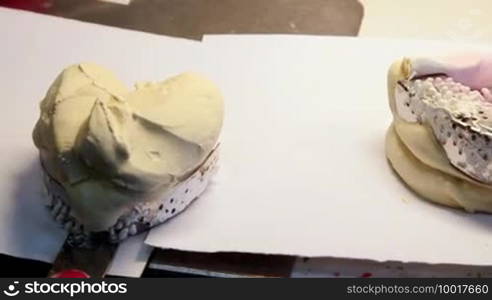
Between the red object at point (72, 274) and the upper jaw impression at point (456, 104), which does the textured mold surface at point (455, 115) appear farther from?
the red object at point (72, 274)

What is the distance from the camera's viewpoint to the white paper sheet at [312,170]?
644mm

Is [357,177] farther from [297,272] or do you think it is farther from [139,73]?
[139,73]

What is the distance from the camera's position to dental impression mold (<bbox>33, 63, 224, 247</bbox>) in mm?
590

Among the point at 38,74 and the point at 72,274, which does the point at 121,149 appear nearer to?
the point at 72,274

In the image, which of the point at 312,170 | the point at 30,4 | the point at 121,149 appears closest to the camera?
the point at 121,149

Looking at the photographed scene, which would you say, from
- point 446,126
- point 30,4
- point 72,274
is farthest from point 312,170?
point 30,4

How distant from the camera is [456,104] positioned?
0.65 m

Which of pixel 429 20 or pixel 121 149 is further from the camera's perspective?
pixel 429 20

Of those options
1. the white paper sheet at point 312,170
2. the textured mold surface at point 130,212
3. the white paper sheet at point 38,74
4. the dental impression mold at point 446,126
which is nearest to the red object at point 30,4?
the white paper sheet at point 38,74

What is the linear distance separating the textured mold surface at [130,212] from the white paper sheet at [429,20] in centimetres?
32

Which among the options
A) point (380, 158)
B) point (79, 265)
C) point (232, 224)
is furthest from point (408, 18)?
point (79, 265)

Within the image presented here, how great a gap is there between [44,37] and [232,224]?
320mm

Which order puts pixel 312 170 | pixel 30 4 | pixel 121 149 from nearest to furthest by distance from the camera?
pixel 121 149, pixel 312 170, pixel 30 4

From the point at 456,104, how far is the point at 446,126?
0.02m
